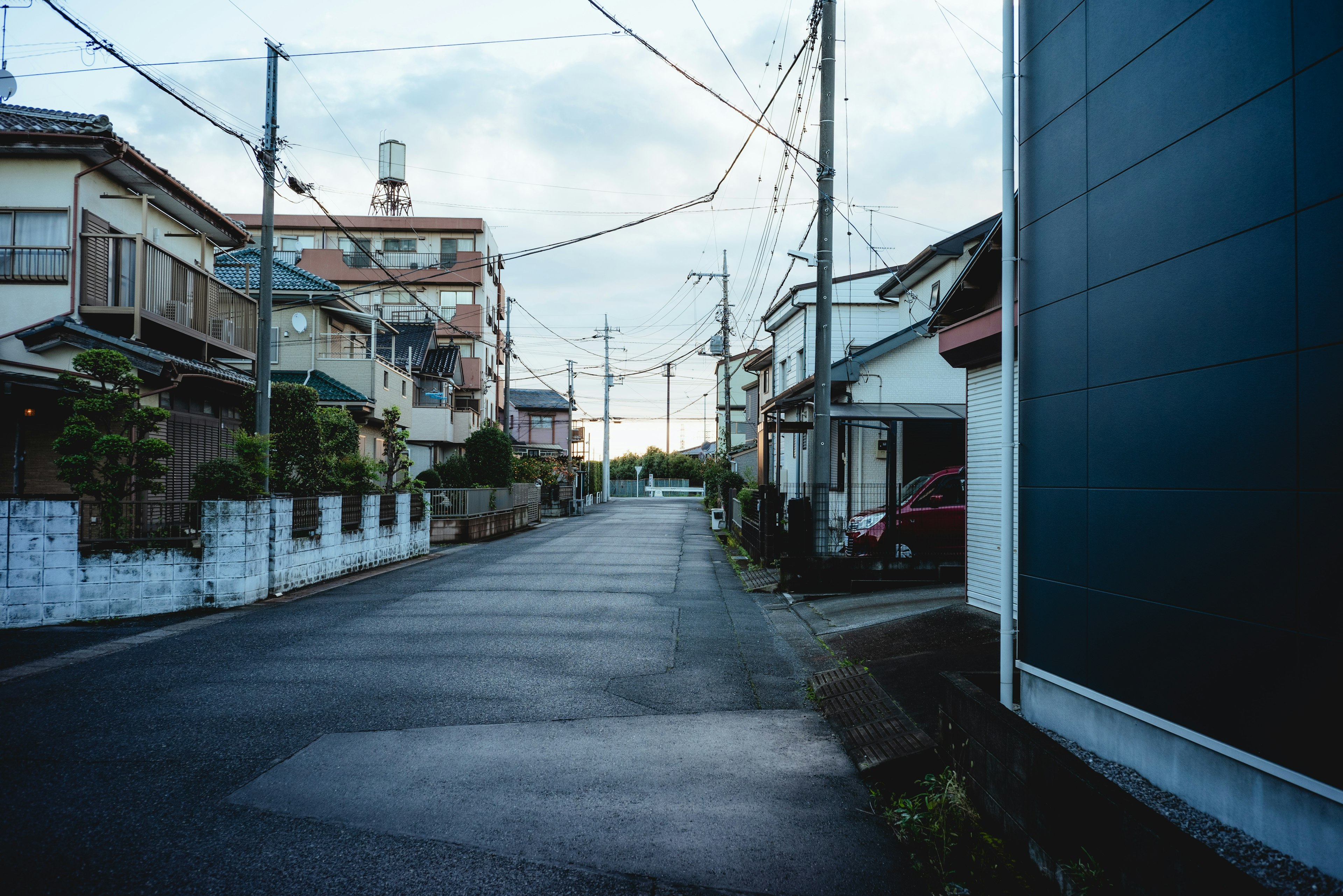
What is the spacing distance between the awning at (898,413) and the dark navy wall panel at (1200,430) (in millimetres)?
9078

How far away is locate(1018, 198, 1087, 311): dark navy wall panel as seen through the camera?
15.0ft

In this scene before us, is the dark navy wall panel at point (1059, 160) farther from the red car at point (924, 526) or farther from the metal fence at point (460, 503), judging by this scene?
the metal fence at point (460, 503)

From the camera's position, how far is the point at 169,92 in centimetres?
1115

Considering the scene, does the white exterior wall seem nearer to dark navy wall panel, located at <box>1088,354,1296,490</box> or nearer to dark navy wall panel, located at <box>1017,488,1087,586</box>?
dark navy wall panel, located at <box>1017,488,1087,586</box>

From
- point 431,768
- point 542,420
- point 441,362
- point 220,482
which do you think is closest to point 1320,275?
point 431,768

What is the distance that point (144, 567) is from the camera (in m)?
10.0

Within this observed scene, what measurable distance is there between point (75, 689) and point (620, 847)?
17.6 feet

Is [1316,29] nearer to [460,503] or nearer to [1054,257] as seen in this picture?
[1054,257]

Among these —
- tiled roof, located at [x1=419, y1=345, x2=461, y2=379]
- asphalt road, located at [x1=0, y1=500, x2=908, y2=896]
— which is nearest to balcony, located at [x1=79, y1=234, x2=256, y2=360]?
asphalt road, located at [x1=0, y1=500, x2=908, y2=896]

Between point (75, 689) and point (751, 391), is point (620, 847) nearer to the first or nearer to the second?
point (75, 689)

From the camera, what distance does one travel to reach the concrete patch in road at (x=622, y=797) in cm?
378

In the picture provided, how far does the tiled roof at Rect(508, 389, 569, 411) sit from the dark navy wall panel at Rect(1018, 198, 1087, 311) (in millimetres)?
57356

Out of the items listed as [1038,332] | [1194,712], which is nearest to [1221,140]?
[1038,332]

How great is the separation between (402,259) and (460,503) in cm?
2601
